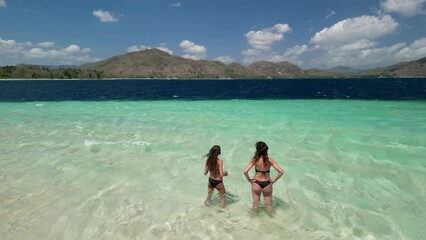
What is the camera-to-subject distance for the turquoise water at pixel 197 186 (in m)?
8.39

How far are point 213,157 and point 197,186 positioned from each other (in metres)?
3.44

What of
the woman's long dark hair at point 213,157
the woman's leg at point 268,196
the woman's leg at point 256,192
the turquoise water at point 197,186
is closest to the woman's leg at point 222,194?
the turquoise water at point 197,186

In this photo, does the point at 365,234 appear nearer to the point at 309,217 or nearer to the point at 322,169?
the point at 309,217

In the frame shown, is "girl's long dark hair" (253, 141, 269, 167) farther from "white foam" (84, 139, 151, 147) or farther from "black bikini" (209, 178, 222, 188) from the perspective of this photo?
"white foam" (84, 139, 151, 147)

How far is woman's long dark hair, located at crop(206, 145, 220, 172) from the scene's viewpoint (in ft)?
28.1

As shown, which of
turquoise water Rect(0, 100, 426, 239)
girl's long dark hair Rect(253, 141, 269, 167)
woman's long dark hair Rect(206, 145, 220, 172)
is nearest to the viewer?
girl's long dark hair Rect(253, 141, 269, 167)

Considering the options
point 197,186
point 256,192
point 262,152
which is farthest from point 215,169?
point 197,186

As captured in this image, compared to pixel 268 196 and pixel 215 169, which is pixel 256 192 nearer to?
pixel 268 196

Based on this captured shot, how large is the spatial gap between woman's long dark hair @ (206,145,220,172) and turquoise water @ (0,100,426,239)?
57.9 inches

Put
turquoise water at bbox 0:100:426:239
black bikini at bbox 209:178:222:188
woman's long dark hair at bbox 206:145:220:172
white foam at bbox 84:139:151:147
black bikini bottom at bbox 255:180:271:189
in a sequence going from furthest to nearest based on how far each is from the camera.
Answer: white foam at bbox 84:139:151:147
black bikini at bbox 209:178:222:188
black bikini bottom at bbox 255:180:271:189
woman's long dark hair at bbox 206:145:220:172
turquoise water at bbox 0:100:426:239

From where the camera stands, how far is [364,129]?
2261cm

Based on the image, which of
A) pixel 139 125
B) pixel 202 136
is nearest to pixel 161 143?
pixel 202 136

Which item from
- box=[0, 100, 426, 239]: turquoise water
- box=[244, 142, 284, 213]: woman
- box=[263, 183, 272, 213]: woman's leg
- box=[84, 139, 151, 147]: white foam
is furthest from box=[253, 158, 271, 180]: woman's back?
box=[84, 139, 151, 147]: white foam

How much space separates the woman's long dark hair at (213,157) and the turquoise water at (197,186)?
1.47 metres
